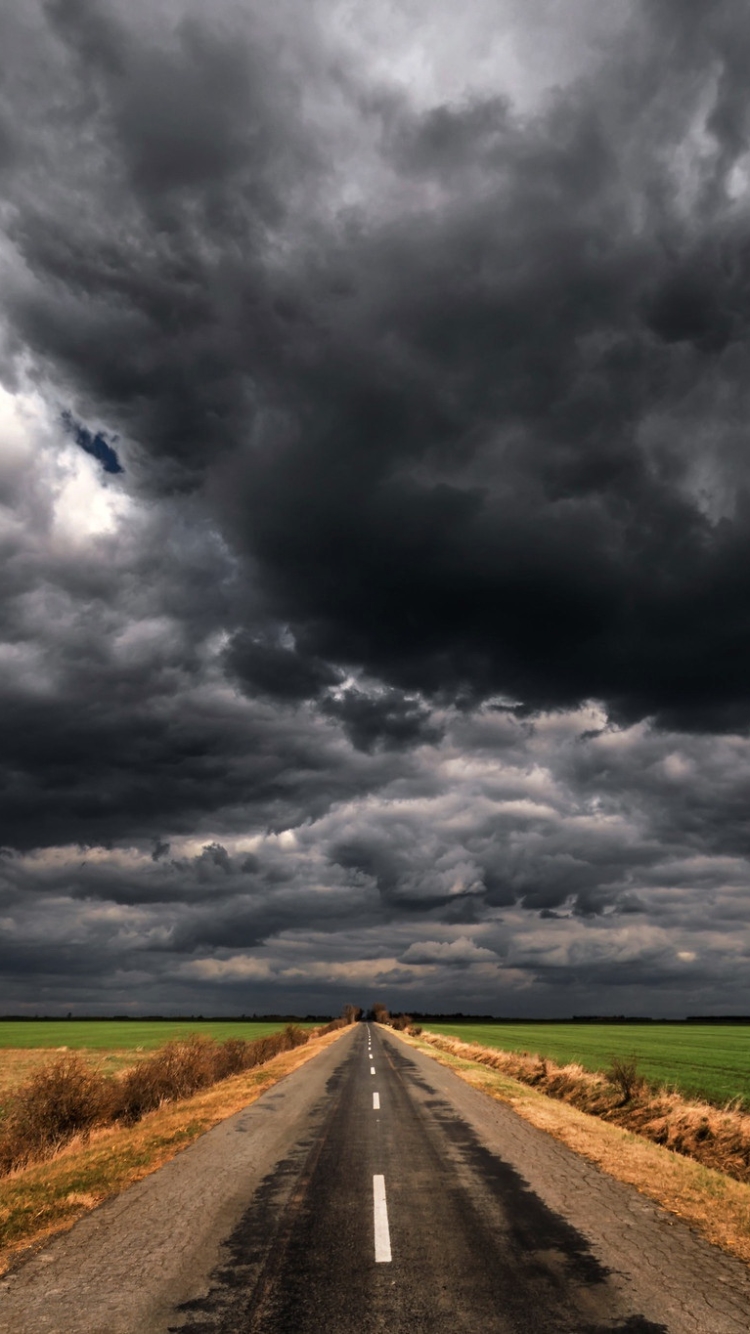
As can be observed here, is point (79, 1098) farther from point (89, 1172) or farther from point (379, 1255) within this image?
point (379, 1255)

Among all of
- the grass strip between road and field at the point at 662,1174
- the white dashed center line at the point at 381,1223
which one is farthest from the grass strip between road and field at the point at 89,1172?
the grass strip between road and field at the point at 662,1174

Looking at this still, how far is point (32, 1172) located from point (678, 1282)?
11138 mm

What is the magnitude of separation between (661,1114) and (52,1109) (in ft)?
46.8

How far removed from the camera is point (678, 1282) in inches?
265

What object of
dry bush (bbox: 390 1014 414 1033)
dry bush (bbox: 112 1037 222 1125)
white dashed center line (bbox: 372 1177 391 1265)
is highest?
white dashed center line (bbox: 372 1177 391 1265)

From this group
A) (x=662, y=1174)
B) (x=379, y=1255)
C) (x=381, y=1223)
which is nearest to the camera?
(x=379, y=1255)

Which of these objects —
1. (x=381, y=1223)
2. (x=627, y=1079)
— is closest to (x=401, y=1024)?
(x=627, y=1079)

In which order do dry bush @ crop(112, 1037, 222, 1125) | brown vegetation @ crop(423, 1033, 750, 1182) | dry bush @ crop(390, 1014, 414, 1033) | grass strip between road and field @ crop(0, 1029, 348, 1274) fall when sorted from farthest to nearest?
dry bush @ crop(390, 1014, 414, 1033) < dry bush @ crop(112, 1037, 222, 1125) < brown vegetation @ crop(423, 1033, 750, 1182) < grass strip between road and field @ crop(0, 1029, 348, 1274)

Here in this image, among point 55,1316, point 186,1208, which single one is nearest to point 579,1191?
point 186,1208

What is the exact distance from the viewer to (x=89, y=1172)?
456 inches

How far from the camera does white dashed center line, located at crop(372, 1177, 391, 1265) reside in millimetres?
7250

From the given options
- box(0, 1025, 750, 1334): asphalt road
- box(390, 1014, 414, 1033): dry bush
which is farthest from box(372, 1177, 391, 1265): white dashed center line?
box(390, 1014, 414, 1033): dry bush

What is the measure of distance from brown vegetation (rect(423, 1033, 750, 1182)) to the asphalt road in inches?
156

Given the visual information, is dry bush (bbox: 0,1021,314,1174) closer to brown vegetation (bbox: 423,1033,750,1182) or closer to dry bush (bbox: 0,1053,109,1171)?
dry bush (bbox: 0,1053,109,1171)
